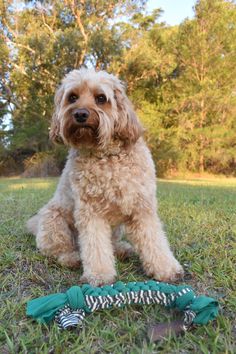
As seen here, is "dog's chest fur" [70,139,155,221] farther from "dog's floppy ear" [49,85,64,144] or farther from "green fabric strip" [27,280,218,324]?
"green fabric strip" [27,280,218,324]

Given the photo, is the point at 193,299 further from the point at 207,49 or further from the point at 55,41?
the point at 207,49

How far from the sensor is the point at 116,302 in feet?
6.79

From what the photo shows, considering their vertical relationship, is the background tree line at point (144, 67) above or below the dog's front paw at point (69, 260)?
above

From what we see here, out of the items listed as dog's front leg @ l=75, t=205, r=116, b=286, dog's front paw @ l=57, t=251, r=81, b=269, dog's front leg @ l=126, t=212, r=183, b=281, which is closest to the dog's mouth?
dog's front leg @ l=75, t=205, r=116, b=286

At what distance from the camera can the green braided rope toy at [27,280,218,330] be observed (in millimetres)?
1821

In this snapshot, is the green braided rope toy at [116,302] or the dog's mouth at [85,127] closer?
the green braided rope toy at [116,302]

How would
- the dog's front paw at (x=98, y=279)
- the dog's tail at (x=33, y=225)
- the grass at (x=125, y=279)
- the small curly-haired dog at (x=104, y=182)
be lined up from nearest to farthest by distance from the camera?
1. the grass at (x=125, y=279)
2. the dog's front paw at (x=98, y=279)
3. the small curly-haired dog at (x=104, y=182)
4. the dog's tail at (x=33, y=225)

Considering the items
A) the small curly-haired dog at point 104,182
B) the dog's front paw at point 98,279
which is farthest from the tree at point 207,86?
the dog's front paw at point 98,279

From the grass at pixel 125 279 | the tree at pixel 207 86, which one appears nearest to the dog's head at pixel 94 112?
the grass at pixel 125 279

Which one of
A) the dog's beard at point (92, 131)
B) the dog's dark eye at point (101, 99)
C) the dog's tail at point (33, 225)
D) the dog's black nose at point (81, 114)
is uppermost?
the dog's dark eye at point (101, 99)

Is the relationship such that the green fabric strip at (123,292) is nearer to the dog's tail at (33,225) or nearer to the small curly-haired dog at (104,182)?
the small curly-haired dog at (104,182)

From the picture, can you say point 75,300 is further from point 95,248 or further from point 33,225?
point 33,225

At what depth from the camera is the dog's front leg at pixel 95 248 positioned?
2.63 m

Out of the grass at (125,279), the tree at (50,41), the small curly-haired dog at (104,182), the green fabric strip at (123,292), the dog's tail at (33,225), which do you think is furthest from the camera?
the tree at (50,41)
